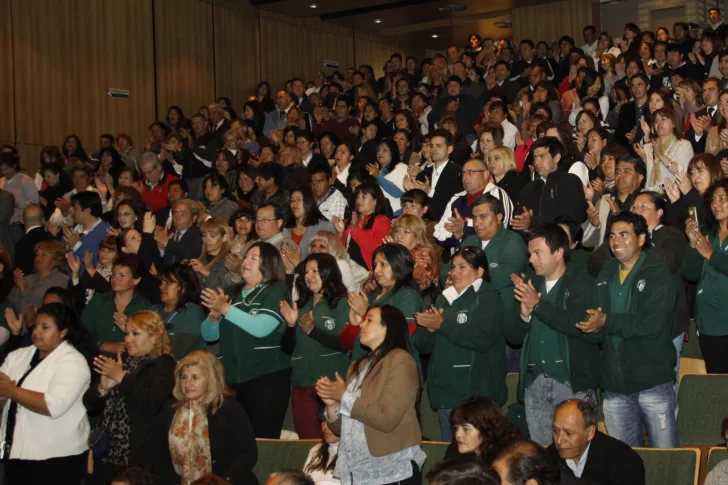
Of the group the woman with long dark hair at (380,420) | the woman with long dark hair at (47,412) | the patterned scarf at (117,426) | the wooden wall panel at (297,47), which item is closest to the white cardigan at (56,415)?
the woman with long dark hair at (47,412)

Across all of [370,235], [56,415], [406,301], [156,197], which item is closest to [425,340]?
[406,301]

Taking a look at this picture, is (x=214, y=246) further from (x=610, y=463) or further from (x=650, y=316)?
(x=610, y=463)

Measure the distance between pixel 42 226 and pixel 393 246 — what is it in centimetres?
491

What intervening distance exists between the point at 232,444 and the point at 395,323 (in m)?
1.03

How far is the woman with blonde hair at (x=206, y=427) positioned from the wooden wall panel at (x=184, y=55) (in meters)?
11.1

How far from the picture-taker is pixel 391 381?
13.2ft

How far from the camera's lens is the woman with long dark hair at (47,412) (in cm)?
511

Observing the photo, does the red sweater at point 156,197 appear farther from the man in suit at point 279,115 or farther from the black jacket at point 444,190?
the black jacket at point 444,190

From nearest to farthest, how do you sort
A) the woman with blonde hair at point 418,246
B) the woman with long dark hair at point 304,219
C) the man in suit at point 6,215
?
1. the woman with blonde hair at point 418,246
2. the woman with long dark hair at point 304,219
3. the man in suit at point 6,215

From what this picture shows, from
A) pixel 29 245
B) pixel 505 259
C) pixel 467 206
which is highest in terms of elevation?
pixel 467 206

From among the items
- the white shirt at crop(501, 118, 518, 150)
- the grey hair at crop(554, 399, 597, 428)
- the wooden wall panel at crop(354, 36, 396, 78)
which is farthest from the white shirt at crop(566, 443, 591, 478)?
the wooden wall panel at crop(354, 36, 396, 78)

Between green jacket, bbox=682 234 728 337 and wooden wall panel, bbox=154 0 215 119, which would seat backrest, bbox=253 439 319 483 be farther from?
wooden wall panel, bbox=154 0 215 119

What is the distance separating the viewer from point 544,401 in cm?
471

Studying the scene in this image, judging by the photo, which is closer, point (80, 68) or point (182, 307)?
point (182, 307)
